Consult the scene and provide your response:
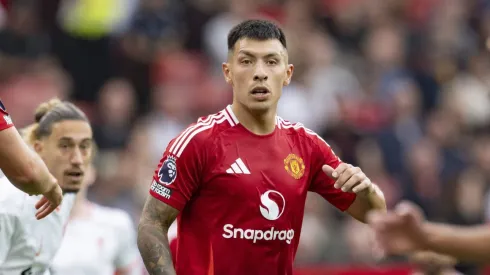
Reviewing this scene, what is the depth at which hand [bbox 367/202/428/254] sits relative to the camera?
436 cm

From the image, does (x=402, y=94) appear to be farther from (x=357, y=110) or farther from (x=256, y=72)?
(x=256, y=72)

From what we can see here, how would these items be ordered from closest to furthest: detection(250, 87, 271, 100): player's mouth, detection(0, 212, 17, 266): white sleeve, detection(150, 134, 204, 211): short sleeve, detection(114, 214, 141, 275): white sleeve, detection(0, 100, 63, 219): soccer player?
detection(0, 100, 63, 219): soccer player → detection(150, 134, 204, 211): short sleeve → detection(250, 87, 271, 100): player's mouth → detection(0, 212, 17, 266): white sleeve → detection(114, 214, 141, 275): white sleeve

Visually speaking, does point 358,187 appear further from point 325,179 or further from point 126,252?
point 126,252

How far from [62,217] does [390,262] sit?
16.7 ft

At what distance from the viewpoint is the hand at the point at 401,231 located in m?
4.36

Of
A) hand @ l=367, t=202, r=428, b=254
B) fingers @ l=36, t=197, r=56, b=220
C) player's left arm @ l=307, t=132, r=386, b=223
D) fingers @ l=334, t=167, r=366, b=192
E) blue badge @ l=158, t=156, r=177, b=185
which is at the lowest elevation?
hand @ l=367, t=202, r=428, b=254

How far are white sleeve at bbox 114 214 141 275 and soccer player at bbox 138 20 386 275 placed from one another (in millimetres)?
2526

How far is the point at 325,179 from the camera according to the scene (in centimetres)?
638

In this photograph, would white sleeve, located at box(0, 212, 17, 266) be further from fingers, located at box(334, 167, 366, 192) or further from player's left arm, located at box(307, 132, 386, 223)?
fingers, located at box(334, 167, 366, 192)

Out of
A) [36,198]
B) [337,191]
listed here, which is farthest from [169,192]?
[36,198]

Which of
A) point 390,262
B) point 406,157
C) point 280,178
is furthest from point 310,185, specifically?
point 406,157

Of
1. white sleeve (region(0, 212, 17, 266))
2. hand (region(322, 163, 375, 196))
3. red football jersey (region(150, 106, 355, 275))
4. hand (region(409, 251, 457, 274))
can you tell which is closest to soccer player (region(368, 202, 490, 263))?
hand (region(322, 163, 375, 196))

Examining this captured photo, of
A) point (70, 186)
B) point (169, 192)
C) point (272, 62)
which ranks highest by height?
point (272, 62)

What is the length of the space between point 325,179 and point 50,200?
5.57 ft
